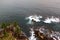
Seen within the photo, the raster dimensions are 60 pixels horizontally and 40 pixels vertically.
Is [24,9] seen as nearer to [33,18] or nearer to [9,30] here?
[33,18]

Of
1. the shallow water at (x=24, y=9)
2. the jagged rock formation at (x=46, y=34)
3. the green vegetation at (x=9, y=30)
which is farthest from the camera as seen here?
the shallow water at (x=24, y=9)

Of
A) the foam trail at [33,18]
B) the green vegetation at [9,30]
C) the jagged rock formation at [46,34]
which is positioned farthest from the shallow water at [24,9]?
the green vegetation at [9,30]

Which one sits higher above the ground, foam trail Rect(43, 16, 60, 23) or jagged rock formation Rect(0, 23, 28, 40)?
foam trail Rect(43, 16, 60, 23)

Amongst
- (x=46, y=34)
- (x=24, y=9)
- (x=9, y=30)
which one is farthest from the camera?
(x=24, y=9)

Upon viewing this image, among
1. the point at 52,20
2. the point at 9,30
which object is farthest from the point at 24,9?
the point at 9,30

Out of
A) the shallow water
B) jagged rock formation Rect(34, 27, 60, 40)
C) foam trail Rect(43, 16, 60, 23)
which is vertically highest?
the shallow water

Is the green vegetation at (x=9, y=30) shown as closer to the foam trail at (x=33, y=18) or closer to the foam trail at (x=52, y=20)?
the foam trail at (x=33, y=18)

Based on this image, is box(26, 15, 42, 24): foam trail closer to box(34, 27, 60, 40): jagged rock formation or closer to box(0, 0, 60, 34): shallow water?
box(0, 0, 60, 34): shallow water

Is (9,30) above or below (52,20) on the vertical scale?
below

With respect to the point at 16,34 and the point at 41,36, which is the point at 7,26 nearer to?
the point at 16,34

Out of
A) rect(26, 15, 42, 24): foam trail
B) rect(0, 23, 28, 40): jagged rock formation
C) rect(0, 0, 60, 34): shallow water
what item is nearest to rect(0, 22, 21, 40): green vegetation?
rect(0, 23, 28, 40): jagged rock formation

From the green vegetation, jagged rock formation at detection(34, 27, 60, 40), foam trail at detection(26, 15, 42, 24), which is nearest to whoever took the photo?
the green vegetation
